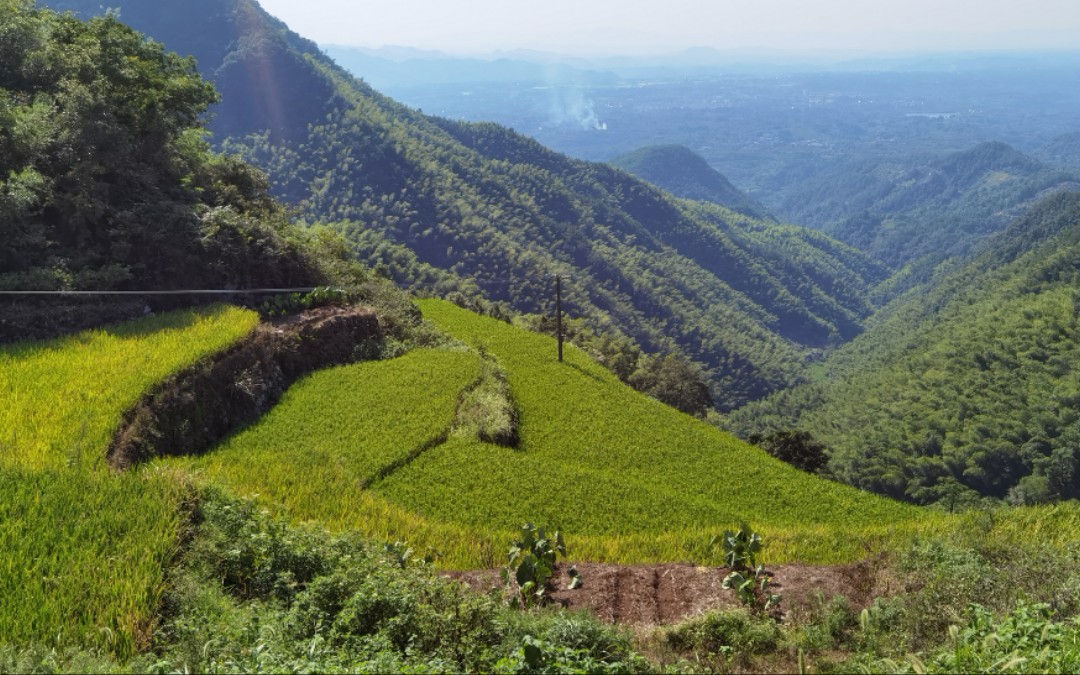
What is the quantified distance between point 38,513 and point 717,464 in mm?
18617

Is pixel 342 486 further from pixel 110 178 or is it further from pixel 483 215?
pixel 483 215

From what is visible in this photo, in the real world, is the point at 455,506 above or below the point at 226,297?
below

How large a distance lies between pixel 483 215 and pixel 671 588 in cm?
12329

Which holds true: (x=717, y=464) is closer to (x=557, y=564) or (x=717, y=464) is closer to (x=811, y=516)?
(x=811, y=516)

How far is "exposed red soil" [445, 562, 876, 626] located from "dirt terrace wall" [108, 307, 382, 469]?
8513 millimetres

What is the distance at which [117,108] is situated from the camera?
24.4 metres

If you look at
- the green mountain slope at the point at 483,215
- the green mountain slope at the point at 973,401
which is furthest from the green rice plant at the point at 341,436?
the green mountain slope at the point at 483,215

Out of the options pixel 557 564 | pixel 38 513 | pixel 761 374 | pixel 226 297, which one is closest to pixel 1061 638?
pixel 557 564

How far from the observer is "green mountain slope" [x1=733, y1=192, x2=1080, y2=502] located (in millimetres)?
64812

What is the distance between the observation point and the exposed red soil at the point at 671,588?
1145 centimetres

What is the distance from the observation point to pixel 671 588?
12.3 metres

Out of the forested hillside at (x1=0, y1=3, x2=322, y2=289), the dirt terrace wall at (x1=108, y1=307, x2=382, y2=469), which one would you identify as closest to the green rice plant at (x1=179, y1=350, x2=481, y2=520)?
the dirt terrace wall at (x1=108, y1=307, x2=382, y2=469)

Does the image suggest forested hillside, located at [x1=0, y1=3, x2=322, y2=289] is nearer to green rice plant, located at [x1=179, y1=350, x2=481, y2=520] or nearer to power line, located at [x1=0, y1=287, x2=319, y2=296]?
power line, located at [x1=0, y1=287, x2=319, y2=296]

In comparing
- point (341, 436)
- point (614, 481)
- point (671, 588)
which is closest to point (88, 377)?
point (341, 436)
